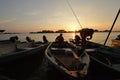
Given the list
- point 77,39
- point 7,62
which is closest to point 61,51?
point 7,62

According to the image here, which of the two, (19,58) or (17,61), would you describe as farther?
(19,58)

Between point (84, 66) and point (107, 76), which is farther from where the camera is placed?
point (107, 76)

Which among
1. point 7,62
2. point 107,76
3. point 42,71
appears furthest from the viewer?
point 42,71

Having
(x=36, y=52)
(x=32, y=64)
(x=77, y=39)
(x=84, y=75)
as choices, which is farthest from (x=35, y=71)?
(x=77, y=39)

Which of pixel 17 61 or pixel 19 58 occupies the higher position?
pixel 19 58

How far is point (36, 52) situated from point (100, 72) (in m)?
8.88

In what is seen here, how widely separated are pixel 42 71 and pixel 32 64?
109 inches

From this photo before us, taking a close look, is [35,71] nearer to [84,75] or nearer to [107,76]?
[107,76]

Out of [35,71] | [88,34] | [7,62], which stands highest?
[88,34]

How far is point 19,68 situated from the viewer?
15.2 meters

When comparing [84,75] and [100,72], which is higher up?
[84,75]

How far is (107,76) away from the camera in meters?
11.3

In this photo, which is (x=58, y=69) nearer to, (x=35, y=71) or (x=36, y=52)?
(x=35, y=71)

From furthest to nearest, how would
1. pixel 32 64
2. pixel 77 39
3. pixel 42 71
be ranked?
1. pixel 77 39
2. pixel 32 64
3. pixel 42 71
